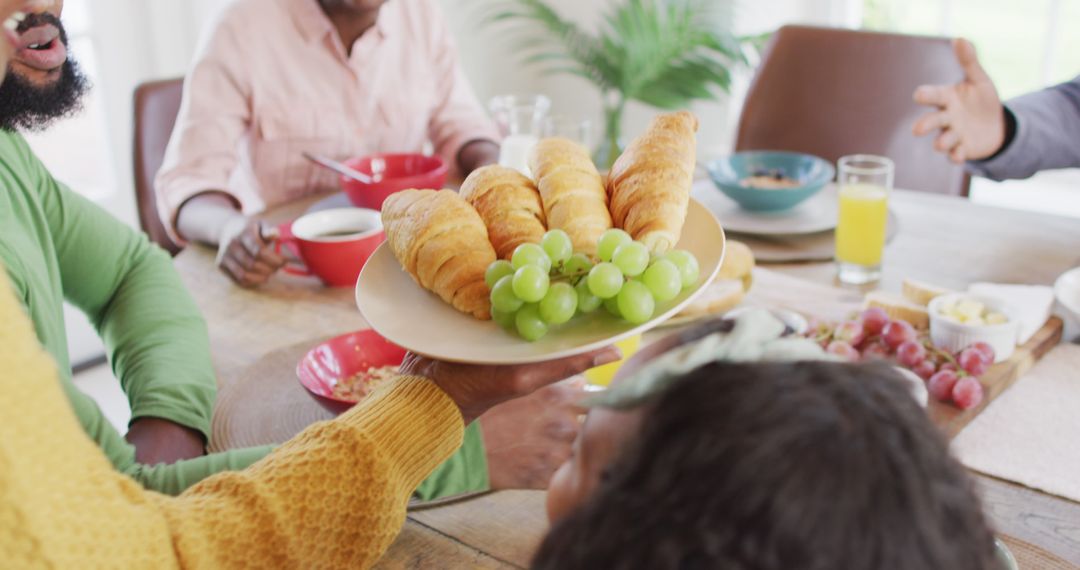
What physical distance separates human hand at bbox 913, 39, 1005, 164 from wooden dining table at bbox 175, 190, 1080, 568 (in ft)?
0.40

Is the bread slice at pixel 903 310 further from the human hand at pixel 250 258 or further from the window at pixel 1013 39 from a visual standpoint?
the window at pixel 1013 39

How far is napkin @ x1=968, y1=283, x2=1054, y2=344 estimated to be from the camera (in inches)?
44.9

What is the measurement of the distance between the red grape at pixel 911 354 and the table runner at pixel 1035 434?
9 cm

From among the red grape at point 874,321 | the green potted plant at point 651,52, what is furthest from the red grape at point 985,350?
the green potted plant at point 651,52

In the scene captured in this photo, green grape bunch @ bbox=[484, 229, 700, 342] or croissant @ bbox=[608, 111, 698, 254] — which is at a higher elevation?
croissant @ bbox=[608, 111, 698, 254]

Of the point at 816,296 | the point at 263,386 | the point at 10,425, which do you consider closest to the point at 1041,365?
the point at 816,296

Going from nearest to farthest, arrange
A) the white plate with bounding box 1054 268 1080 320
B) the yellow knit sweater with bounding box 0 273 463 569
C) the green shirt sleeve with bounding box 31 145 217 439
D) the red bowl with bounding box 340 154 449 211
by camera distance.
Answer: the yellow knit sweater with bounding box 0 273 463 569, the green shirt sleeve with bounding box 31 145 217 439, the white plate with bounding box 1054 268 1080 320, the red bowl with bounding box 340 154 449 211

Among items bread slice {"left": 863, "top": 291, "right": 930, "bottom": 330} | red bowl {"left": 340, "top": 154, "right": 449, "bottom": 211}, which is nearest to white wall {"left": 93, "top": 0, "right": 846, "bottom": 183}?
red bowl {"left": 340, "top": 154, "right": 449, "bottom": 211}

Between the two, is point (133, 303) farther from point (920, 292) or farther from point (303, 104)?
point (920, 292)

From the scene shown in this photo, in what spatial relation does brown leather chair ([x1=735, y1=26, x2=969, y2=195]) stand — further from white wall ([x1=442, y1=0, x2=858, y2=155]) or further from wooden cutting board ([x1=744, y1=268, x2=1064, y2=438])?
white wall ([x1=442, y1=0, x2=858, y2=155])

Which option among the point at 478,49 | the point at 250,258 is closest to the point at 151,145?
the point at 250,258

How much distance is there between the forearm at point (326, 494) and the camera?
2.31 ft

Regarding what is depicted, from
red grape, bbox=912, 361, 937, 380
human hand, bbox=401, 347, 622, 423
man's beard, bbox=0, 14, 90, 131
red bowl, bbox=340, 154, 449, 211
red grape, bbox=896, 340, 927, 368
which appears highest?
man's beard, bbox=0, 14, 90, 131

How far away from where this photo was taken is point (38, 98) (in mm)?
1036
